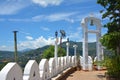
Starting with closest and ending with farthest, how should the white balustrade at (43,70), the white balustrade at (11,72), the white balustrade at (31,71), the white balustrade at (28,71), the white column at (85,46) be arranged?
the white balustrade at (11,72)
the white balustrade at (28,71)
the white balustrade at (31,71)
the white balustrade at (43,70)
the white column at (85,46)

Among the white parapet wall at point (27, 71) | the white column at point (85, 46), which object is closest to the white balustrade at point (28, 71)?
the white parapet wall at point (27, 71)

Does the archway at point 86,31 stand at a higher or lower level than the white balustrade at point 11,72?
higher

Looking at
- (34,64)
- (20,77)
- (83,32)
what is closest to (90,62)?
(83,32)

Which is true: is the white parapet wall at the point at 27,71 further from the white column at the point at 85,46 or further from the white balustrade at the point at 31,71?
the white column at the point at 85,46

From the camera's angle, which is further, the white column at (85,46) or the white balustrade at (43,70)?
the white column at (85,46)

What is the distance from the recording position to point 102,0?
17.6 m

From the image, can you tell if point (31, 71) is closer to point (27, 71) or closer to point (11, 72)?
point (27, 71)

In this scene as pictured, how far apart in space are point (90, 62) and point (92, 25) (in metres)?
3.61

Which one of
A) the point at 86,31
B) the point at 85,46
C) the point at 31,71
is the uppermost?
the point at 86,31

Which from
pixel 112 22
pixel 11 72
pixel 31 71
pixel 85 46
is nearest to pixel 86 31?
pixel 85 46

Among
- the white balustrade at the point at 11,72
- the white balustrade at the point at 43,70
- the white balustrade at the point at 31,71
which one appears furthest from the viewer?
the white balustrade at the point at 43,70

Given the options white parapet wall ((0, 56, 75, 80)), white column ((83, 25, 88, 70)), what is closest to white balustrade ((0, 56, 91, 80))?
white parapet wall ((0, 56, 75, 80))

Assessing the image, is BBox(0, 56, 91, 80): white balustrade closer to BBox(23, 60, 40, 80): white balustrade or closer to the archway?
BBox(23, 60, 40, 80): white balustrade

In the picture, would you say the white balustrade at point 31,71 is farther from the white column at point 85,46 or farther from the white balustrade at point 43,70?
the white column at point 85,46
